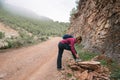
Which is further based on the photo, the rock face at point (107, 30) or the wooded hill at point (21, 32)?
the wooded hill at point (21, 32)

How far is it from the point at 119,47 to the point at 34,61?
4757 millimetres

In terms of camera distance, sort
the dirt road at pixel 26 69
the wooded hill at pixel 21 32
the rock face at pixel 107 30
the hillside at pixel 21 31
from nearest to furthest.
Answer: the dirt road at pixel 26 69, the rock face at pixel 107 30, the wooded hill at pixel 21 32, the hillside at pixel 21 31

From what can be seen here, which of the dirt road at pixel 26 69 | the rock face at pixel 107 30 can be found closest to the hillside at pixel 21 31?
the dirt road at pixel 26 69

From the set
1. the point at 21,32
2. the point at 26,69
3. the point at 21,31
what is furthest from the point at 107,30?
the point at 21,31

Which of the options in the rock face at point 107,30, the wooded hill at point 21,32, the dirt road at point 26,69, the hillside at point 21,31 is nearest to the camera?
the dirt road at point 26,69

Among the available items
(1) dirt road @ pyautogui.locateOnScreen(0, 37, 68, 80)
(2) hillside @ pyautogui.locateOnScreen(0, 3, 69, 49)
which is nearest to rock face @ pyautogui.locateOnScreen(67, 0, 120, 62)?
(1) dirt road @ pyautogui.locateOnScreen(0, 37, 68, 80)

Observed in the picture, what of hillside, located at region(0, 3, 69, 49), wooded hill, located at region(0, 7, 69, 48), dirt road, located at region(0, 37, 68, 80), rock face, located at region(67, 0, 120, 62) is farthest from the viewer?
hillside, located at region(0, 3, 69, 49)

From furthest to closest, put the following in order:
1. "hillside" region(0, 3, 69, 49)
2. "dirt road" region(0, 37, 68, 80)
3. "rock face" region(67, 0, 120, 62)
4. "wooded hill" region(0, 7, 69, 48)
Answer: "hillside" region(0, 3, 69, 49) < "wooded hill" region(0, 7, 69, 48) < "rock face" region(67, 0, 120, 62) < "dirt road" region(0, 37, 68, 80)

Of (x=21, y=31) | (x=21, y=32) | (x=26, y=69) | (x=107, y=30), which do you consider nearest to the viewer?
(x=26, y=69)

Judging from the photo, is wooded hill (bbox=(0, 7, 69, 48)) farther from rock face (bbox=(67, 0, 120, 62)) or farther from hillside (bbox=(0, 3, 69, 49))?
rock face (bbox=(67, 0, 120, 62))

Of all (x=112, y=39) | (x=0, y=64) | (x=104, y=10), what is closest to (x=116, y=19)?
(x=112, y=39)

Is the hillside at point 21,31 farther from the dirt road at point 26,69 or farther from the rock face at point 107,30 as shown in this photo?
the rock face at point 107,30

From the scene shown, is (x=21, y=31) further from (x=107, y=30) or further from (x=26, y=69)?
(x=26, y=69)

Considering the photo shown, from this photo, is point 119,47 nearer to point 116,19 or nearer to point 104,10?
point 116,19
